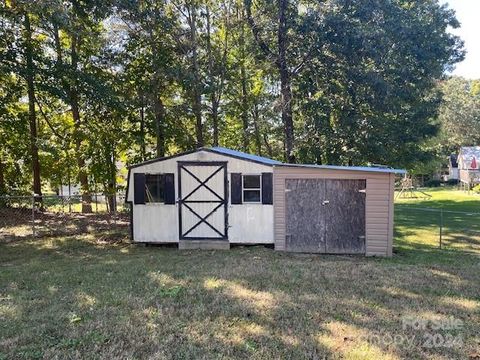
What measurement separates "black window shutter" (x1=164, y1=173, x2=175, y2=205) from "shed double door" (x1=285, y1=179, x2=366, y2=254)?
112 inches

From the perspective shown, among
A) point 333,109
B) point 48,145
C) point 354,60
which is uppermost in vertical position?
point 354,60

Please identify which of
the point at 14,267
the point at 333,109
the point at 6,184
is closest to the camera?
the point at 14,267

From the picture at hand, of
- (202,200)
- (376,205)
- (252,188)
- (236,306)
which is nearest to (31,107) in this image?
(202,200)

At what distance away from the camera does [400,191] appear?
2773cm

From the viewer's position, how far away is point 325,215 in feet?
29.9

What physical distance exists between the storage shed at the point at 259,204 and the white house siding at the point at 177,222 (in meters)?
0.02

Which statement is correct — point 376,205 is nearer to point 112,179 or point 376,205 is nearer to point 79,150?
point 112,179

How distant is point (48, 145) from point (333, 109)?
37.4ft

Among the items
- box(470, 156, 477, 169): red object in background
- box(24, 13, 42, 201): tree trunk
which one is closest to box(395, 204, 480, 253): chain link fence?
box(24, 13, 42, 201): tree trunk

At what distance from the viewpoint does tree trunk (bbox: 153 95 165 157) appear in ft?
50.4

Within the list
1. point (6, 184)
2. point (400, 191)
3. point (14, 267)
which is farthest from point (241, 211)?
point (400, 191)

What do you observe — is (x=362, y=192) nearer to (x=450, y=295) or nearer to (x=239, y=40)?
(x=450, y=295)

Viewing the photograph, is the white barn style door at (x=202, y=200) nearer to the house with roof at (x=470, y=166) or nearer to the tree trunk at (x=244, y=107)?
the tree trunk at (x=244, y=107)

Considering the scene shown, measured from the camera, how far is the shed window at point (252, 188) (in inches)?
380
